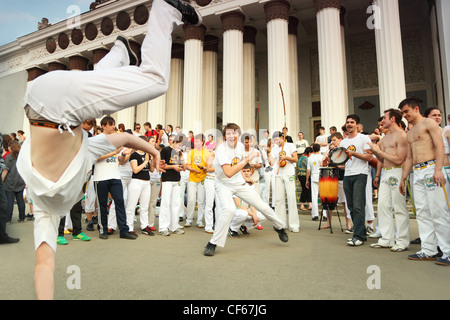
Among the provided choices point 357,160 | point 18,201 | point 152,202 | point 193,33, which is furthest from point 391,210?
point 193,33

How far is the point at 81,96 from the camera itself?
1.81 m

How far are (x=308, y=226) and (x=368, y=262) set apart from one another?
3.36 metres

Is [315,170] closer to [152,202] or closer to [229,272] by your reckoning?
[152,202]

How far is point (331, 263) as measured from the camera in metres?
3.95

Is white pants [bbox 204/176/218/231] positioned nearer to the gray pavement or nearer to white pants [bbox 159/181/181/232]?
white pants [bbox 159/181/181/232]

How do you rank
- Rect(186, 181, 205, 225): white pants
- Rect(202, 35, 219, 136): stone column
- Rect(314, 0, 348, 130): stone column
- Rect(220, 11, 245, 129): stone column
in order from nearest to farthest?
Rect(186, 181, 205, 225): white pants → Rect(314, 0, 348, 130): stone column → Rect(220, 11, 245, 129): stone column → Rect(202, 35, 219, 136): stone column

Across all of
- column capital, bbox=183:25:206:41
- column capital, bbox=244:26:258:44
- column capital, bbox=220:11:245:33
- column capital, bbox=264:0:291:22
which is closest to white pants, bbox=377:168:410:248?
column capital, bbox=264:0:291:22

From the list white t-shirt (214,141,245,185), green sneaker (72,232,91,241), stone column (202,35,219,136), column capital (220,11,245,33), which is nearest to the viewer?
white t-shirt (214,141,245,185)

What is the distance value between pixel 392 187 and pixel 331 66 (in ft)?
37.6

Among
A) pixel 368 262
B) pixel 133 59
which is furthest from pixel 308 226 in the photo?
pixel 133 59

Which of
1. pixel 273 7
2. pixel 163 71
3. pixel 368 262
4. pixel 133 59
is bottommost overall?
pixel 368 262

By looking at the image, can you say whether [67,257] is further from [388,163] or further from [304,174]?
[304,174]

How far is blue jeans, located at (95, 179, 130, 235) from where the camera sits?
19.3ft

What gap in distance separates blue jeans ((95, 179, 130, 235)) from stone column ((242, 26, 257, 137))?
13145 millimetres
